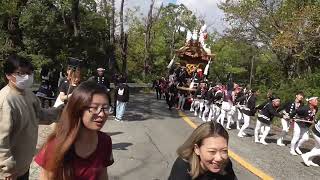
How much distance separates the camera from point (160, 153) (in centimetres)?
1155

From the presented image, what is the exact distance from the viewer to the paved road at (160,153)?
9.63 meters

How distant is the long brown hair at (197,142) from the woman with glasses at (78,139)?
594 millimetres

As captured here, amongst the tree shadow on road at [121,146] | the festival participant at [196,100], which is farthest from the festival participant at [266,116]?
the festival participant at [196,100]

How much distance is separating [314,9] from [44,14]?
16123 millimetres

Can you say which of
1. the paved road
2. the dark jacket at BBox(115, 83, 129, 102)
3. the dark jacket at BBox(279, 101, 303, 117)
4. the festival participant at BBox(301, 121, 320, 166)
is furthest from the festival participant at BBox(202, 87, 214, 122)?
the festival participant at BBox(301, 121, 320, 166)

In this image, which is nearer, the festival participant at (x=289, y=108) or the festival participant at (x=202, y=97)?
the festival participant at (x=289, y=108)

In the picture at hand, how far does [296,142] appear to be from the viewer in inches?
515

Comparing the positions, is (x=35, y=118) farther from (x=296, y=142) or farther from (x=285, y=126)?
(x=285, y=126)

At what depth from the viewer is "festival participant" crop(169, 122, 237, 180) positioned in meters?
3.16

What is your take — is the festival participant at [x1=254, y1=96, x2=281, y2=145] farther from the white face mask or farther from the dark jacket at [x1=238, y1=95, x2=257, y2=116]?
the white face mask

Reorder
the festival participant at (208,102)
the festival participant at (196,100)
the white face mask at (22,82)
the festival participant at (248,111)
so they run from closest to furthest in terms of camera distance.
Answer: the white face mask at (22,82) < the festival participant at (248,111) < the festival participant at (208,102) < the festival participant at (196,100)

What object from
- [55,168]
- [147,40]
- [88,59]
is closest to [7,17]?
[88,59]

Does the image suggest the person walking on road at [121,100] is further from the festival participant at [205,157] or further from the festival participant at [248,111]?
the festival participant at [205,157]

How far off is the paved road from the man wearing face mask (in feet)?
13.1
